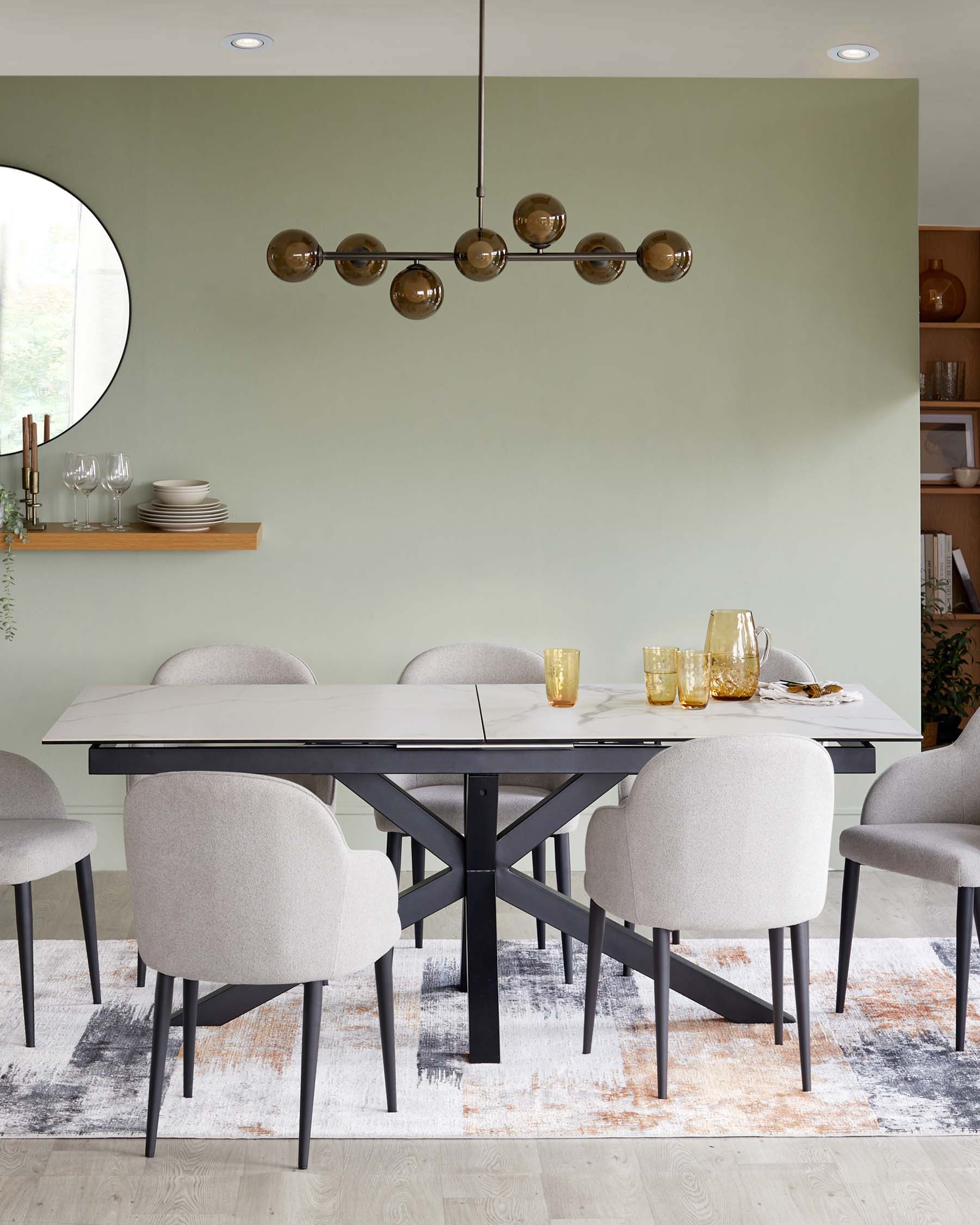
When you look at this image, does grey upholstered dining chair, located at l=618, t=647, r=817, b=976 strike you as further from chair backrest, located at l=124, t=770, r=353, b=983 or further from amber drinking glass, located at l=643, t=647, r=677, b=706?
chair backrest, located at l=124, t=770, r=353, b=983

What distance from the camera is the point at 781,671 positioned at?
3.54 m

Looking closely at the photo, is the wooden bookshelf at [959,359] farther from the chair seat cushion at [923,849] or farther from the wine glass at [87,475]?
the wine glass at [87,475]

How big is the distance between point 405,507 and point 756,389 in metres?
1.24

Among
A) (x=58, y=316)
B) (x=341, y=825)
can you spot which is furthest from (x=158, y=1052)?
(x=58, y=316)

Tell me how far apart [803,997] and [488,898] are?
710mm

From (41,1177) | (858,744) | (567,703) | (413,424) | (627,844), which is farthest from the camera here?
(413,424)

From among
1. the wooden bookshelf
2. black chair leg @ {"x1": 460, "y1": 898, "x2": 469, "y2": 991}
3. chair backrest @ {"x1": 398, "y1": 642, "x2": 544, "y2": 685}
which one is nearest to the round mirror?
chair backrest @ {"x1": 398, "y1": 642, "x2": 544, "y2": 685}

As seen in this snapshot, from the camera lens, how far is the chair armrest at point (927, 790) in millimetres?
3203

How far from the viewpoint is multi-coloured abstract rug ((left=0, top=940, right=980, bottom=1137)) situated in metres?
2.54

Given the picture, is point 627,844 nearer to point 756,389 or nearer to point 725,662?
point 725,662

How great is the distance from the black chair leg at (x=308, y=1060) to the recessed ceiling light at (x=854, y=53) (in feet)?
10.4

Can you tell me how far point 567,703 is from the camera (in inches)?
119

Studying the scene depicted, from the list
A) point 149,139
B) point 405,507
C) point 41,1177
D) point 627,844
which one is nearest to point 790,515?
point 405,507

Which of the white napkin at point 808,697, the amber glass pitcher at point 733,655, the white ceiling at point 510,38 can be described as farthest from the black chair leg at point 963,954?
the white ceiling at point 510,38
